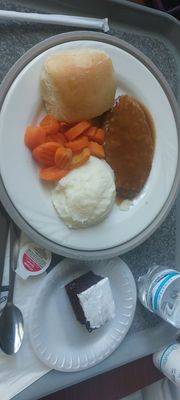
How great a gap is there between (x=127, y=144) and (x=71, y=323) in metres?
0.35

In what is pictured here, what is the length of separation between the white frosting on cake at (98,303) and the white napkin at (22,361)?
86 millimetres

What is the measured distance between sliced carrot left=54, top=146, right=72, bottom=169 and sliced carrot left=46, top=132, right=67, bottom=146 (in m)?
0.02

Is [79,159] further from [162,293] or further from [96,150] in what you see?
[162,293]

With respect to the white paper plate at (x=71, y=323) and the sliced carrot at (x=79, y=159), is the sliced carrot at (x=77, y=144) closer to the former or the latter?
the sliced carrot at (x=79, y=159)

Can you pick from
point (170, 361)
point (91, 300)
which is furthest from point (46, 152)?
point (170, 361)

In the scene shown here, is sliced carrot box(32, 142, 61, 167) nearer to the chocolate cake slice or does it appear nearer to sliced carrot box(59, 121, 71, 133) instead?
sliced carrot box(59, 121, 71, 133)

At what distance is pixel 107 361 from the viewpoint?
848 millimetres

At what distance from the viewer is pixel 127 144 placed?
81 centimetres

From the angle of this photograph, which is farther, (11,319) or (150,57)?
(150,57)

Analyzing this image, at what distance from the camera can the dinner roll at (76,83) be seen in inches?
28.3

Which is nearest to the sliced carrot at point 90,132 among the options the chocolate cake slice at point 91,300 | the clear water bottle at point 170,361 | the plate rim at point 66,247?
the plate rim at point 66,247

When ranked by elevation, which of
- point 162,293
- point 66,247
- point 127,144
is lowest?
point 162,293

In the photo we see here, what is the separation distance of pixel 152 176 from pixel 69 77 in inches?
9.9

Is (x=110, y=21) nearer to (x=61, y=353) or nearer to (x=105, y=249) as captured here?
(x=105, y=249)
